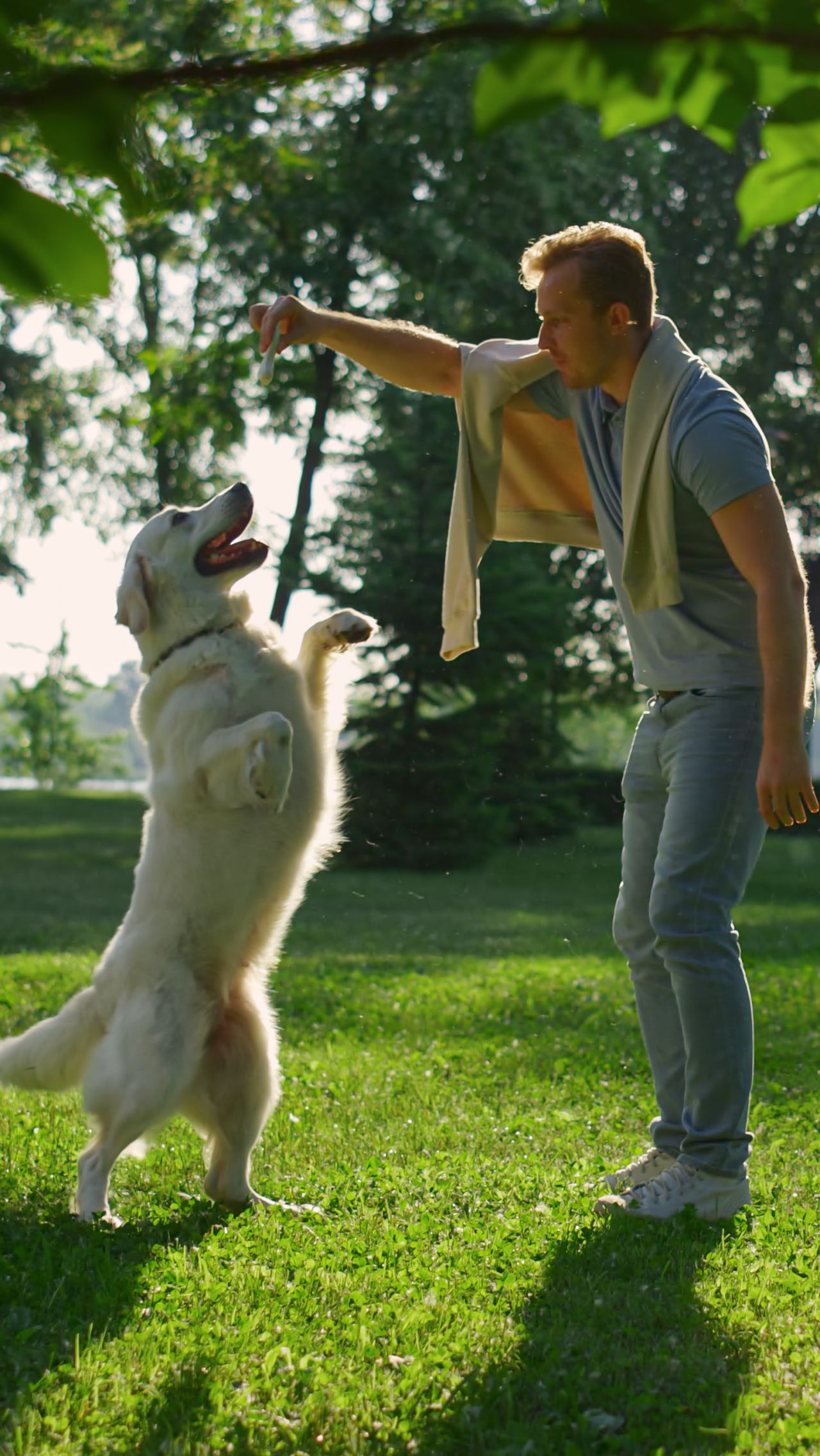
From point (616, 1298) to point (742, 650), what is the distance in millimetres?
1680

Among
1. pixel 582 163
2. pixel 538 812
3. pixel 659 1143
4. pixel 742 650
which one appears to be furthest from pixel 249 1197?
pixel 582 163

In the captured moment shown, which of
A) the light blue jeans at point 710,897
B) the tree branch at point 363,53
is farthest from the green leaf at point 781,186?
the light blue jeans at point 710,897

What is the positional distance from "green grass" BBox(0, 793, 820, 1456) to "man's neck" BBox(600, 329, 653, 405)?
92.1 inches

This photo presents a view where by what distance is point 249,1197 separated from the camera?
405 centimetres

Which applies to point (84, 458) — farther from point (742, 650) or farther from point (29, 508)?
point (742, 650)

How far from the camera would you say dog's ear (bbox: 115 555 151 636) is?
445cm

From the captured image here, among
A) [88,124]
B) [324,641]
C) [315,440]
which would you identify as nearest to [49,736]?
[315,440]

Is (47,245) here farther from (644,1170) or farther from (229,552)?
(644,1170)

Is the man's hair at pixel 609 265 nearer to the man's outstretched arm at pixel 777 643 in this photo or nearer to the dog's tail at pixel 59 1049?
the man's outstretched arm at pixel 777 643

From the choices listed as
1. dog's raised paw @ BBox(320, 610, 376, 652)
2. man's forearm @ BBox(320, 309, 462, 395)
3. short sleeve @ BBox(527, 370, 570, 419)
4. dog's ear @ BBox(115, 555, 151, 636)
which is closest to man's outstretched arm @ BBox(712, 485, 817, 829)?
short sleeve @ BBox(527, 370, 570, 419)

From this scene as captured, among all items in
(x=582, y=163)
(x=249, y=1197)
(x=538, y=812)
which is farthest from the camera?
(x=582, y=163)

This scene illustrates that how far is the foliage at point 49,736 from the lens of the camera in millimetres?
36031

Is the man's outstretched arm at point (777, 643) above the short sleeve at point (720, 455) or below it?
below

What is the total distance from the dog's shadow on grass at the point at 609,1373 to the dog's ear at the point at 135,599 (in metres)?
2.33
